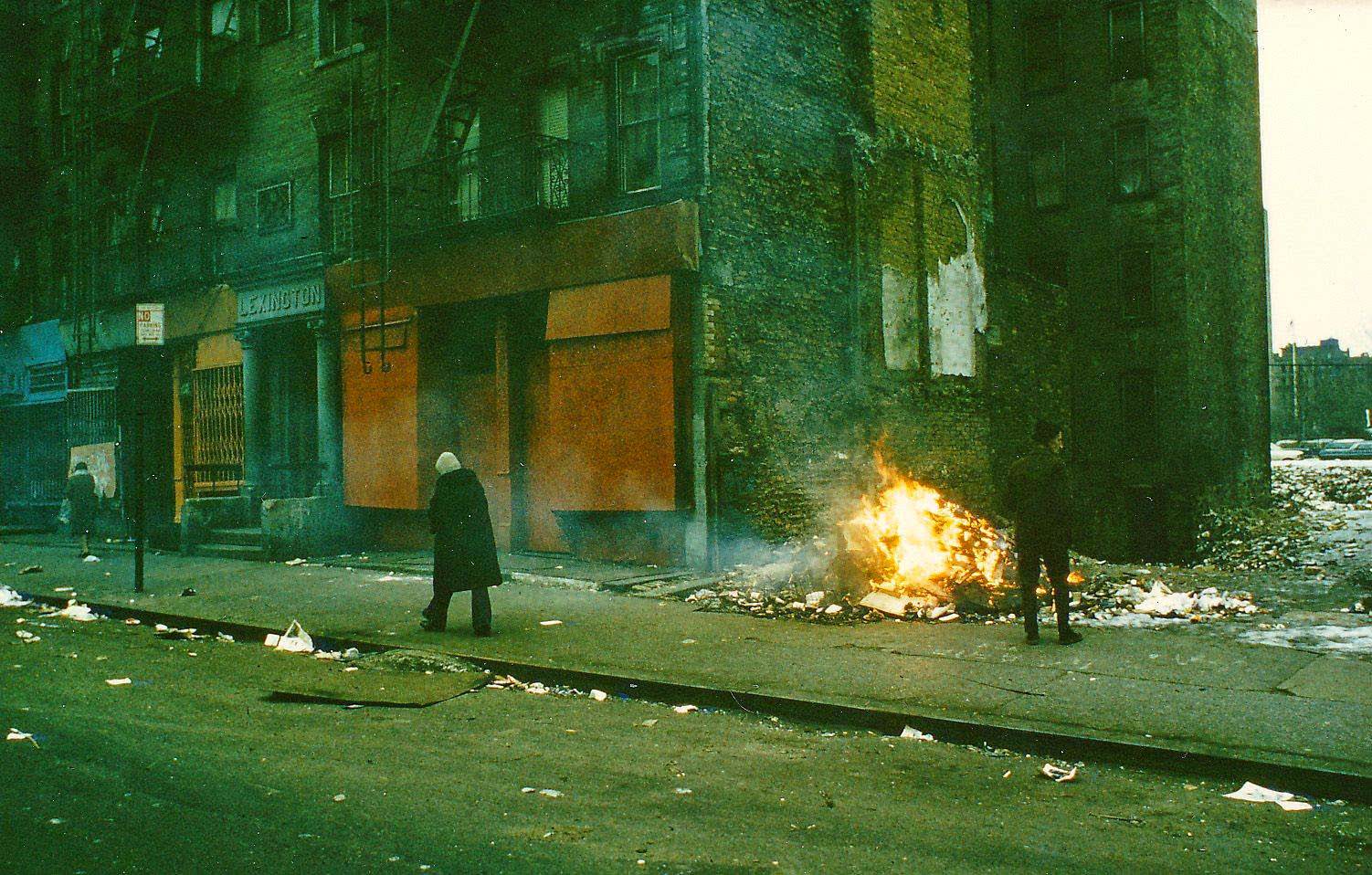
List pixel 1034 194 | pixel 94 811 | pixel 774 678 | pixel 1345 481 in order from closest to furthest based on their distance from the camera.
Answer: pixel 94 811 < pixel 774 678 < pixel 1034 194 < pixel 1345 481

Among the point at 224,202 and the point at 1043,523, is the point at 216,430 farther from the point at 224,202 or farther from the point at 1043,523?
the point at 1043,523

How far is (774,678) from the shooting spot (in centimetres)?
762

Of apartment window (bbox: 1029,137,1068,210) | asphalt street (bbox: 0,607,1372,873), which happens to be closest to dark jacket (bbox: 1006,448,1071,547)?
asphalt street (bbox: 0,607,1372,873)

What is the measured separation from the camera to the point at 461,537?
964cm

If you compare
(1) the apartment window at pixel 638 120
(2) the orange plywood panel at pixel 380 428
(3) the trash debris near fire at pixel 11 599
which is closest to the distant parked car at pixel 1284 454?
(1) the apartment window at pixel 638 120

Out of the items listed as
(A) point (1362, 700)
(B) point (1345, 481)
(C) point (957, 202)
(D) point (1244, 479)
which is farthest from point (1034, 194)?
(A) point (1362, 700)

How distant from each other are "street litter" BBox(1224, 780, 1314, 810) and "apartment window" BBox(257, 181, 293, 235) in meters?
17.7

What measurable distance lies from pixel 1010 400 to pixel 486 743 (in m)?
15.9

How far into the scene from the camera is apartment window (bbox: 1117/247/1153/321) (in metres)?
27.3

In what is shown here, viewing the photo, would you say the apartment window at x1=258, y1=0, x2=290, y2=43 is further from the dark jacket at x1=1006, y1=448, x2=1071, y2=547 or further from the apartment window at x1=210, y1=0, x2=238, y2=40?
the dark jacket at x1=1006, y1=448, x2=1071, y2=547

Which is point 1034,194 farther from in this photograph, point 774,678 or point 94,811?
point 94,811

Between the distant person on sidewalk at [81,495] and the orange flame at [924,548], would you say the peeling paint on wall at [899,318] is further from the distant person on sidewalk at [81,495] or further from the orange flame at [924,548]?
the distant person on sidewalk at [81,495]

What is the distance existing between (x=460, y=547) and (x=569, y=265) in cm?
603

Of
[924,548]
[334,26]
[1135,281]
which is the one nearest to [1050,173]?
[1135,281]
